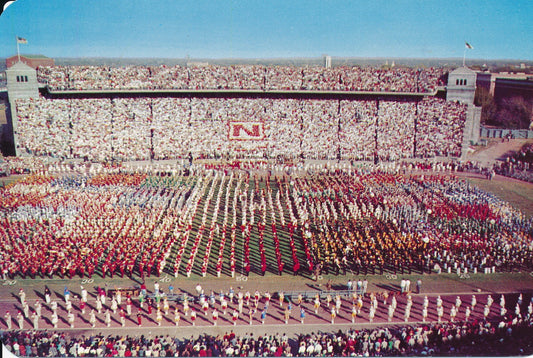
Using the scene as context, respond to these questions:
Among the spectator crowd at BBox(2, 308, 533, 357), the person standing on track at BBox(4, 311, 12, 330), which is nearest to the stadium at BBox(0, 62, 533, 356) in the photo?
the spectator crowd at BBox(2, 308, 533, 357)

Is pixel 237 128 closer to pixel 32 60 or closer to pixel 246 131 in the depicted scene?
pixel 246 131

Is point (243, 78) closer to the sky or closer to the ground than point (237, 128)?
closer to the sky

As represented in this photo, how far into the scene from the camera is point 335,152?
4003 cm

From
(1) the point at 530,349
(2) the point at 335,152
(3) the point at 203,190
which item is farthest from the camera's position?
(2) the point at 335,152

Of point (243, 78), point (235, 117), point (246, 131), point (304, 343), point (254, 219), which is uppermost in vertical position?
point (243, 78)

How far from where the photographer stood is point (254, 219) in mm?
24859

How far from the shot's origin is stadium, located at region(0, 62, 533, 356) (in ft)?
49.4

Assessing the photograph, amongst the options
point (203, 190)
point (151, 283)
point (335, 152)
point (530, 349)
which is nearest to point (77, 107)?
point (203, 190)

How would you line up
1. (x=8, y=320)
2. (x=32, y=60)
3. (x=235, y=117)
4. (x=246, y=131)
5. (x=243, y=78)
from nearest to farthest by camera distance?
1. (x=8, y=320)
2. (x=246, y=131)
3. (x=235, y=117)
4. (x=243, y=78)
5. (x=32, y=60)

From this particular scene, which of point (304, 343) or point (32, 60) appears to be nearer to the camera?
point (304, 343)

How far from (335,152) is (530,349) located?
28.2 meters

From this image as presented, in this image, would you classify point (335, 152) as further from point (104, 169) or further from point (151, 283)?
point (151, 283)

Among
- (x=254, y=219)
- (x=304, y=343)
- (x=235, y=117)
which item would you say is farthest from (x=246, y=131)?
(x=304, y=343)

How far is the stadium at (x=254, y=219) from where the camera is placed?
15062 millimetres
